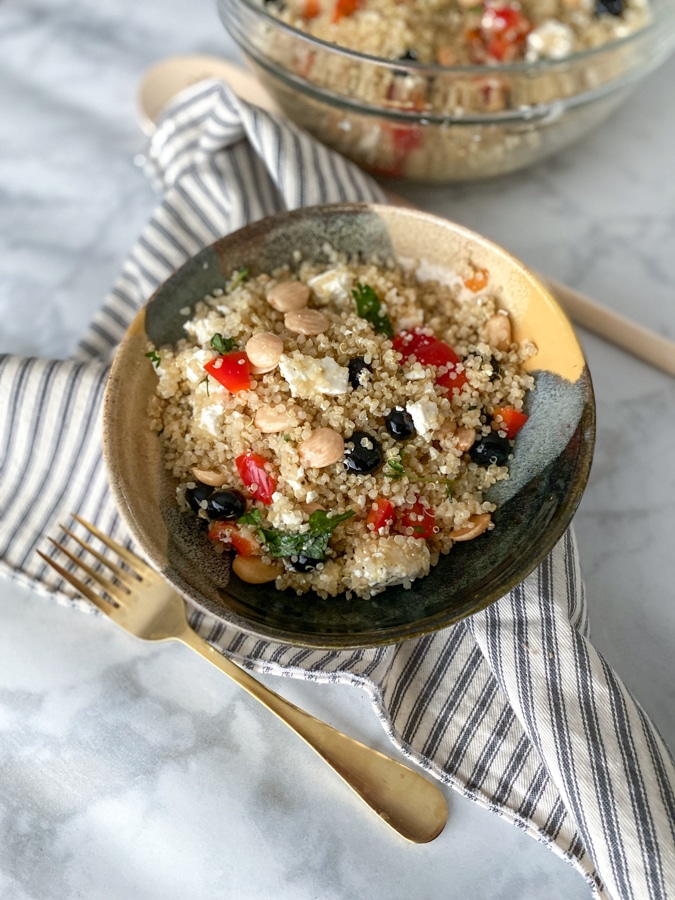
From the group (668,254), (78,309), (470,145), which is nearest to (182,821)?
(78,309)

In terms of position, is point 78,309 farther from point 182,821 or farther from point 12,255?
point 182,821

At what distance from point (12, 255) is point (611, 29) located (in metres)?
1.57

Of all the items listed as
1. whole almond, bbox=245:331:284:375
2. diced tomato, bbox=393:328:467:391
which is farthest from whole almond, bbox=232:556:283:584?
diced tomato, bbox=393:328:467:391

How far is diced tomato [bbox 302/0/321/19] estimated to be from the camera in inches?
74.8

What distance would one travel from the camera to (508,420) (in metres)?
1.44

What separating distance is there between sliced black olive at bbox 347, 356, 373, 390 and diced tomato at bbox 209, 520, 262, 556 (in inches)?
A: 12.3

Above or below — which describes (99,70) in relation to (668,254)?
above

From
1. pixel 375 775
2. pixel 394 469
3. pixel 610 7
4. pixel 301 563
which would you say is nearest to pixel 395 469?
pixel 394 469

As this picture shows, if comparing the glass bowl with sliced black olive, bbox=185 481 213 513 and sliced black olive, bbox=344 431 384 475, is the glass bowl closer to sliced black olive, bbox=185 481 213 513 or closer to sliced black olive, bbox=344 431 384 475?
sliced black olive, bbox=344 431 384 475

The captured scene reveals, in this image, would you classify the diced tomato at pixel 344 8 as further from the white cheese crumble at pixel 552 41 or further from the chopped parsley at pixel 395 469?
the chopped parsley at pixel 395 469

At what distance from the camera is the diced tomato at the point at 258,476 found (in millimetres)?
1349

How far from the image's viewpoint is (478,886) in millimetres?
1413

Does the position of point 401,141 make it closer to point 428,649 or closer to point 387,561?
point 387,561

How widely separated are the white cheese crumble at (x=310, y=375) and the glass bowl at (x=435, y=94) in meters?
0.70
